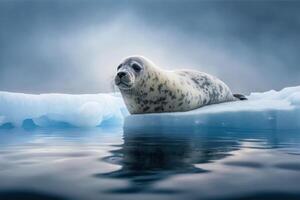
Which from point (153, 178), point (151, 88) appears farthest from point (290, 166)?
point (151, 88)

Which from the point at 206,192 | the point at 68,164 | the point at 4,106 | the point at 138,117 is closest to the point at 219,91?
the point at 138,117

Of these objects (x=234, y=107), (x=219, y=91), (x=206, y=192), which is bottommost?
(x=206, y=192)

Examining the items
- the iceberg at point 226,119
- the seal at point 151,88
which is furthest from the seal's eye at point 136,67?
the iceberg at point 226,119

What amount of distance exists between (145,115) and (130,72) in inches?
28.7

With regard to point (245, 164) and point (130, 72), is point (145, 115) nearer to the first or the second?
point (130, 72)

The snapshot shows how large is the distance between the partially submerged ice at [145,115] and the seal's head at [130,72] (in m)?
0.54

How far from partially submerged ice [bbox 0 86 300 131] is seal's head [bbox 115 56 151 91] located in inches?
21.3

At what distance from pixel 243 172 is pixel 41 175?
904mm

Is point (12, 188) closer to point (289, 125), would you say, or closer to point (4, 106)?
point (289, 125)

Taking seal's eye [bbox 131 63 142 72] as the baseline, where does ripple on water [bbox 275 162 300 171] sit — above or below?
below

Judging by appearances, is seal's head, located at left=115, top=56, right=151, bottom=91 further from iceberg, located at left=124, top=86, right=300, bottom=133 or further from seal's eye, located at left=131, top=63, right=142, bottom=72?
iceberg, located at left=124, top=86, right=300, bottom=133

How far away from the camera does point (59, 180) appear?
50.1 inches

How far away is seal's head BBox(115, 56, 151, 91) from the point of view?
16.0 feet

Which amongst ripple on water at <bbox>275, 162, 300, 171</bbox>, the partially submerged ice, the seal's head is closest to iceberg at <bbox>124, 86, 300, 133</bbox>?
the partially submerged ice
